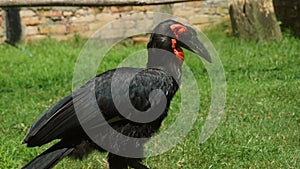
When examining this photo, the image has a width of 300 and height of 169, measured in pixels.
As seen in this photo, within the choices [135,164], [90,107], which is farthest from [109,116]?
[135,164]

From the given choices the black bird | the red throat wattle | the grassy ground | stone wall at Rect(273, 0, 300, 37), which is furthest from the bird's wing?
stone wall at Rect(273, 0, 300, 37)

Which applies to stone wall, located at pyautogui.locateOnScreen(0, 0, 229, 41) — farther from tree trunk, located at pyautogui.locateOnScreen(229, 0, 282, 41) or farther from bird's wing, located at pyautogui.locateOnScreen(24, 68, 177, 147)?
bird's wing, located at pyautogui.locateOnScreen(24, 68, 177, 147)

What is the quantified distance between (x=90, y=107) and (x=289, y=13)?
7.01 meters

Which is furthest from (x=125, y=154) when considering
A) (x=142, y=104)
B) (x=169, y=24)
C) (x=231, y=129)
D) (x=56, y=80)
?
(x=56, y=80)

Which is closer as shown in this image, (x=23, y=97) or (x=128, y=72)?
(x=128, y=72)

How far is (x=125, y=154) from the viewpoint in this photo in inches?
172

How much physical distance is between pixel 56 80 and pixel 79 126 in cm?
393

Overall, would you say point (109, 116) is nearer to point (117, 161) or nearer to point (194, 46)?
point (117, 161)

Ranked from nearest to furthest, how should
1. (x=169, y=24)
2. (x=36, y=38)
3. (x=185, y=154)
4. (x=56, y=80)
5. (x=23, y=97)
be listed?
(x=169, y=24)
(x=185, y=154)
(x=23, y=97)
(x=56, y=80)
(x=36, y=38)

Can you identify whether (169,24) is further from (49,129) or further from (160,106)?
(49,129)

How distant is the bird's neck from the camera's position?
4430mm

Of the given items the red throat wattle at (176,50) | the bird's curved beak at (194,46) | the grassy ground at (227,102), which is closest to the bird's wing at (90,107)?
the red throat wattle at (176,50)

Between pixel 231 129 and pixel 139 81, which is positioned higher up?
pixel 139 81

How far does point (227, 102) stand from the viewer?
22.4ft
